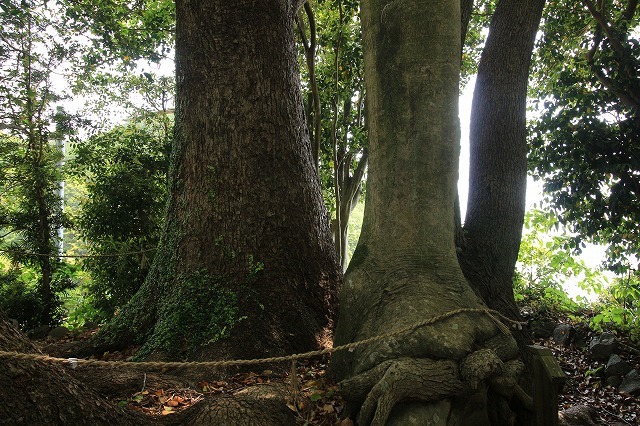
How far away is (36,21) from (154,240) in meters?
4.34

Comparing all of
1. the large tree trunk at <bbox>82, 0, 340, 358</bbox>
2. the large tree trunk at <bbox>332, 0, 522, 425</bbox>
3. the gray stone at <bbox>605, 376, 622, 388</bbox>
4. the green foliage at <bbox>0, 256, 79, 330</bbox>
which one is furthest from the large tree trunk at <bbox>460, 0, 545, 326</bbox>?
the green foliage at <bbox>0, 256, 79, 330</bbox>

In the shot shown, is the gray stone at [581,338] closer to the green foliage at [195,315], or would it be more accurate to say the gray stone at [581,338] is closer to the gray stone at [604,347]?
the gray stone at [604,347]

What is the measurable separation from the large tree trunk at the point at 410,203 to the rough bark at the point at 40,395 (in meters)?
1.45

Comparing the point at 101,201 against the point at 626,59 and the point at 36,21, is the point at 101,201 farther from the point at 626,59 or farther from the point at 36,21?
the point at 626,59

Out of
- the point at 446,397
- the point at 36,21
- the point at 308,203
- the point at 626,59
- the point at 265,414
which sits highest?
the point at 36,21

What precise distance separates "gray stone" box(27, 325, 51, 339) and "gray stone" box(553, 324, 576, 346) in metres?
7.49

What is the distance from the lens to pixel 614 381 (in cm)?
520

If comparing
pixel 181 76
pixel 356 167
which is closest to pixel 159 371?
pixel 181 76

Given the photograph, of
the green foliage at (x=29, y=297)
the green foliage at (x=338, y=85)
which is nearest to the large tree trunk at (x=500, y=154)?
the green foliage at (x=338, y=85)

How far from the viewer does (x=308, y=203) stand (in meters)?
4.19

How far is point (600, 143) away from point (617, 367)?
9.67 feet

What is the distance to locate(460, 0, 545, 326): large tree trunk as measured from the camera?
4.09 metres

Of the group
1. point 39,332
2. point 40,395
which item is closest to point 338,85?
point 39,332

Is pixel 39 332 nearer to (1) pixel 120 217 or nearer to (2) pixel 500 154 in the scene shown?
(1) pixel 120 217
